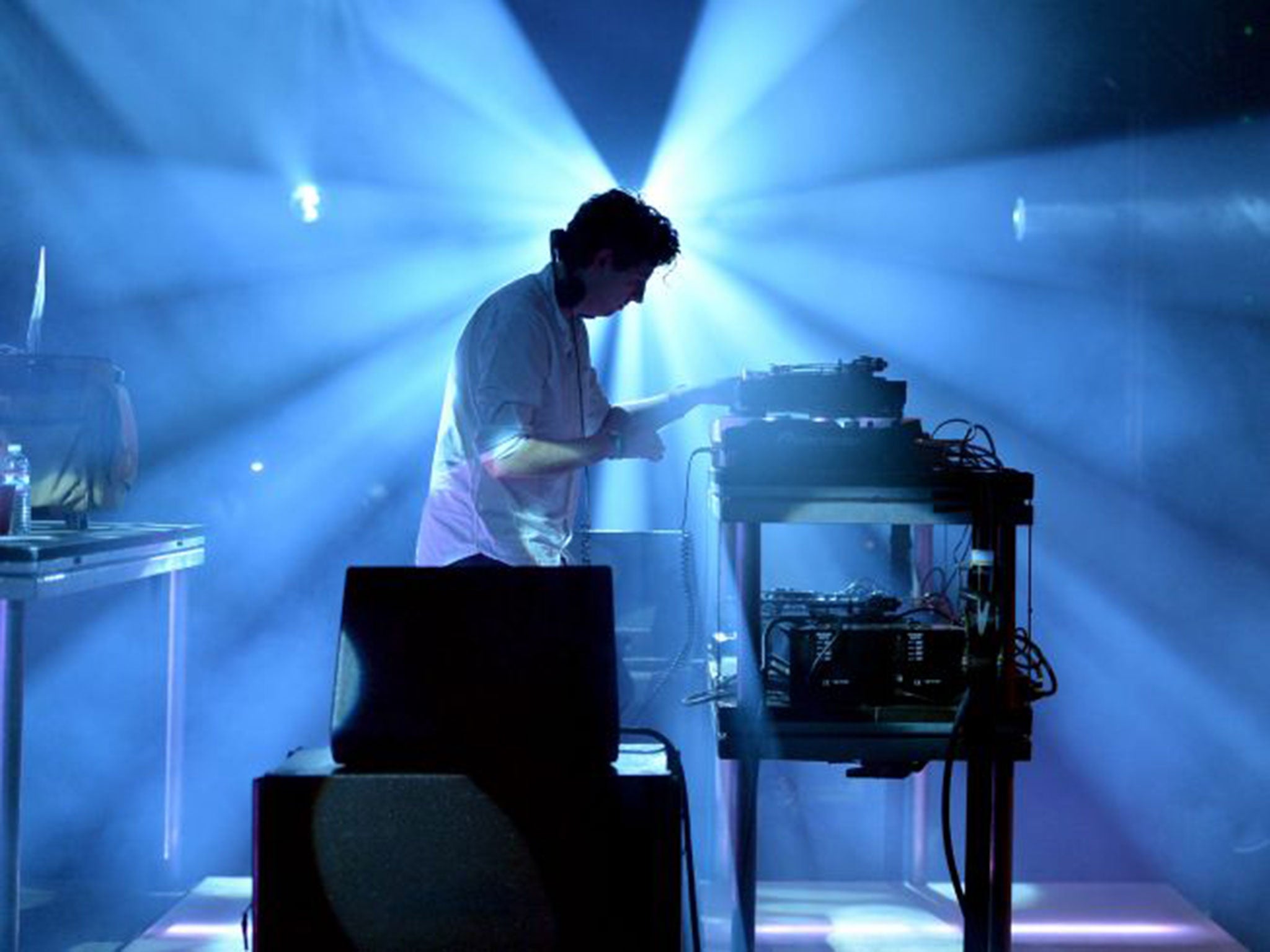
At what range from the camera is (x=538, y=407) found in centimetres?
254

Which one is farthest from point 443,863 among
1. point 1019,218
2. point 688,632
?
point 1019,218

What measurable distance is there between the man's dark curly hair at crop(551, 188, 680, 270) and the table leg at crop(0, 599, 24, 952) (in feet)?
4.25

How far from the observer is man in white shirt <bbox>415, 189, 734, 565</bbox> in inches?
97.0

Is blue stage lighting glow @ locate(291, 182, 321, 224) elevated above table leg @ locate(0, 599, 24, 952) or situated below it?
above

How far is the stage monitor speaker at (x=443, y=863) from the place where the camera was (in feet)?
5.24

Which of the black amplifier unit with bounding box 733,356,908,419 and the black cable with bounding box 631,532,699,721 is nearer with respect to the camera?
the black amplifier unit with bounding box 733,356,908,419

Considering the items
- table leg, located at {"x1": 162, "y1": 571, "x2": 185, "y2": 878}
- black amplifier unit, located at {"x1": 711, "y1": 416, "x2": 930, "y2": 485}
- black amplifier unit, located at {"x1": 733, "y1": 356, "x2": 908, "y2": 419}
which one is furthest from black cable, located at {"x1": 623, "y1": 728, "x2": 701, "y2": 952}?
table leg, located at {"x1": 162, "y1": 571, "x2": 185, "y2": 878}

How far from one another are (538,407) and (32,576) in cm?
98

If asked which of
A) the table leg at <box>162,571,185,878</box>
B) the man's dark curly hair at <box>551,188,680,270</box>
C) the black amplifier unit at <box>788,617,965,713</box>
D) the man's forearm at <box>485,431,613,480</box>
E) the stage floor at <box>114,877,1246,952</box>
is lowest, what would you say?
the stage floor at <box>114,877,1246,952</box>

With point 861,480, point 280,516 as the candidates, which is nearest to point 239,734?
point 280,516

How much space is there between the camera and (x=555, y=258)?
2.62 m

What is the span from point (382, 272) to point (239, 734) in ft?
5.16

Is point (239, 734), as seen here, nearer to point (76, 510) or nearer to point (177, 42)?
point (76, 510)

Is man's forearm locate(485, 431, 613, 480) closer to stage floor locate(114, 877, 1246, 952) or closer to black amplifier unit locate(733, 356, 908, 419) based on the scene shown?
black amplifier unit locate(733, 356, 908, 419)
